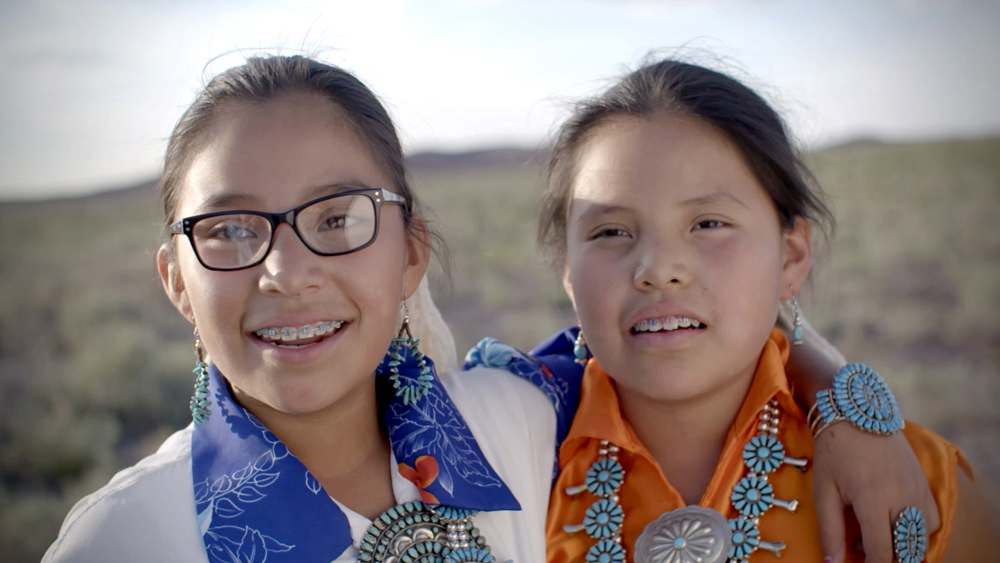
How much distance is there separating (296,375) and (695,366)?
39.5 inches

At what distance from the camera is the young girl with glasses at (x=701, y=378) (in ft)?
6.18

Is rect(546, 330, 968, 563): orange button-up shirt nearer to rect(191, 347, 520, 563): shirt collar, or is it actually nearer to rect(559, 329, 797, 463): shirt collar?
rect(559, 329, 797, 463): shirt collar

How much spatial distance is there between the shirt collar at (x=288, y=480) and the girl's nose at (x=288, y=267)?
1.12 feet

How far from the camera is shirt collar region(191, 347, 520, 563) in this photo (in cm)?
159

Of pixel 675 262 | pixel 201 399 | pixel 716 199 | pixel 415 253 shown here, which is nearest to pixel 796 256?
pixel 716 199

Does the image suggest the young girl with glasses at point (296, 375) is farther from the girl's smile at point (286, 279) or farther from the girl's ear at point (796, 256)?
the girl's ear at point (796, 256)

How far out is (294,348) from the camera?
1681 millimetres

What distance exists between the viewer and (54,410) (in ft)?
20.9

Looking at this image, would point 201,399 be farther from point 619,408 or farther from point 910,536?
point 910,536

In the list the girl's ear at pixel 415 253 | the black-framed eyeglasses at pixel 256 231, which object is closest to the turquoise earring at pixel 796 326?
the girl's ear at pixel 415 253

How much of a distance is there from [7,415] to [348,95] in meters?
5.88

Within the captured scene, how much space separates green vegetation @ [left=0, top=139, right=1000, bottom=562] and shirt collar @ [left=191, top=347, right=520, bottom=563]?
619 millimetres

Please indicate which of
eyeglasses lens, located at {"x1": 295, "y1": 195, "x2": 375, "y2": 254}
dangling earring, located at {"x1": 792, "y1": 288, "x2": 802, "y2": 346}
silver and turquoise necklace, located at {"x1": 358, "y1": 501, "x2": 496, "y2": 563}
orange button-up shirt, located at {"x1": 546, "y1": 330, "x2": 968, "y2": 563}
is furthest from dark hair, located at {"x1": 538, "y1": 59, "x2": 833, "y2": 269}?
silver and turquoise necklace, located at {"x1": 358, "y1": 501, "x2": 496, "y2": 563}

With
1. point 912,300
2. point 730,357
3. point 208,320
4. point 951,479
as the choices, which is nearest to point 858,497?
point 951,479
